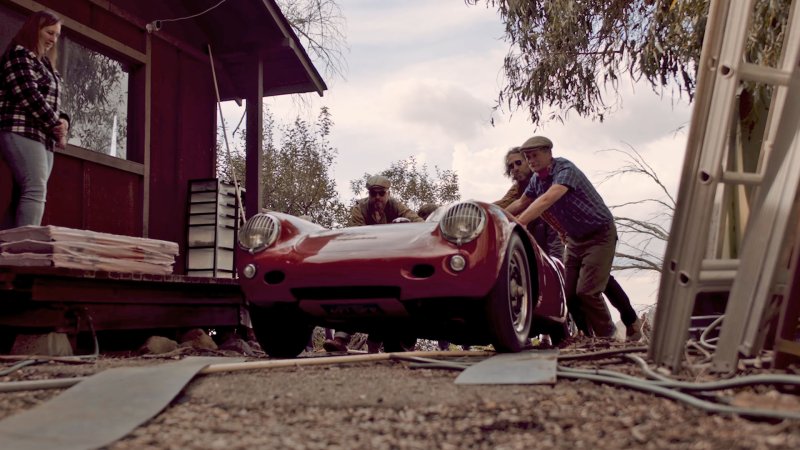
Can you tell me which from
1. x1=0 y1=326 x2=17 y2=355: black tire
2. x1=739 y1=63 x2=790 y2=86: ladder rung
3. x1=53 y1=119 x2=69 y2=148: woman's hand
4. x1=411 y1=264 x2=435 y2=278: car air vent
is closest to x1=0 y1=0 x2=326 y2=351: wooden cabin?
x1=0 y1=326 x2=17 y2=355: black tire

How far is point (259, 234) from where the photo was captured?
442 centimetres

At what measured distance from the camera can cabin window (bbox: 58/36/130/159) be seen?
7.16 metres

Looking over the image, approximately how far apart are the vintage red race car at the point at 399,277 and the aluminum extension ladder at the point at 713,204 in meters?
1.17

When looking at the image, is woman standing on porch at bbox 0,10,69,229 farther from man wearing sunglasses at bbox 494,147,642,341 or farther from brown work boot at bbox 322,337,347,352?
man wearing sunglasses at bbox 494,147,642,341

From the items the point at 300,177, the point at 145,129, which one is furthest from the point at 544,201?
the point at 300,177

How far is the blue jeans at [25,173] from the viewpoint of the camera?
16.4 ft

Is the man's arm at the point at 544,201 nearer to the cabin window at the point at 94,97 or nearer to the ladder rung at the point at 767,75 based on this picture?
the ladder rung at the point at 767,75

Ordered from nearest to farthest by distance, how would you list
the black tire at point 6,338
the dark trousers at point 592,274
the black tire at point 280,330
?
the black tire at point 280,330
the black tire at point 6,338
the dark trousers at point 592,274

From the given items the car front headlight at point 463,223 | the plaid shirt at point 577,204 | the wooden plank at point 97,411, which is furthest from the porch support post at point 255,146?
the wooden plank at point 97,411

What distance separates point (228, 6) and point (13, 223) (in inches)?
166

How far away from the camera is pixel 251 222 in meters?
4.50

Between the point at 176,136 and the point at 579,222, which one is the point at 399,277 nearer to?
the point at 579,222

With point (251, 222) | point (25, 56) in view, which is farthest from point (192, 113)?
point (251, 222)

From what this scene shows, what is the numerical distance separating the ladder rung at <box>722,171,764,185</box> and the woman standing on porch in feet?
13.9
